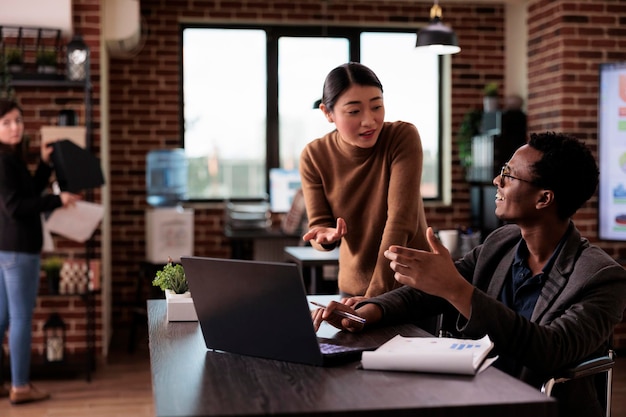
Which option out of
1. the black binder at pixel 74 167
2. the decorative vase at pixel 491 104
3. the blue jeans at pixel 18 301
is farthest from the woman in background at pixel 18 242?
the decorative vase at pixel 491 104

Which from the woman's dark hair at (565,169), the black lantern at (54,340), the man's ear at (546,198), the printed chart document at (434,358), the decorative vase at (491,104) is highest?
the decorative vase at (491,104)

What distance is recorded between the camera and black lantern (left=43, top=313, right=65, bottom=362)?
16.3 feet

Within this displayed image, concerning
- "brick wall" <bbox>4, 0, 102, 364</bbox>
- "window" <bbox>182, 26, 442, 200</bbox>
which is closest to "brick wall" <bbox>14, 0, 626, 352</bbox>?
"window" <bbox>182, 26, 442, 200</bbox>

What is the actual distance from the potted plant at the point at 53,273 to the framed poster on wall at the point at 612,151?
3.39m

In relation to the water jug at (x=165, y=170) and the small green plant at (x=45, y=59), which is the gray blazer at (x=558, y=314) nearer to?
the small green plant at (x=45, y=59)

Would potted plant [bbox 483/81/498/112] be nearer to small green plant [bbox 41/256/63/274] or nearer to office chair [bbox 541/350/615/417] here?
small green plant [bbox 41/256/63/274]

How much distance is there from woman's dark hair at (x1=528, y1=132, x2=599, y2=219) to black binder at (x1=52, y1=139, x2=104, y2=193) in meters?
3.29

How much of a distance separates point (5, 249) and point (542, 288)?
3117 millimetres

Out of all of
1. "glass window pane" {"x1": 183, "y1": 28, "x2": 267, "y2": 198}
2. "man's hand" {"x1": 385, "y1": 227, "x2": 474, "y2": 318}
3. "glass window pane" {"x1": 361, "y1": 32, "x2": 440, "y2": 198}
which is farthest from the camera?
"glass window pane" {"x1": 361, "y1": 32, "x2": 440, "y2": 198}

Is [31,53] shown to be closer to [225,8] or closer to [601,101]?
[225,8]

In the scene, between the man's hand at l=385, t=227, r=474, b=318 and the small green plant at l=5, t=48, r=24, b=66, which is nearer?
the man's hand at l=385, t=227, r=474, b=318

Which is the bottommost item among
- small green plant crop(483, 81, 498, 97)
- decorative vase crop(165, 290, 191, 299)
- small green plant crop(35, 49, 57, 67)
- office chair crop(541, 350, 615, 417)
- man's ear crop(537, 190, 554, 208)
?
office chair crop(541, 350, 615, 417)

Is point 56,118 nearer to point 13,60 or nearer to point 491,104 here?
point 13,60

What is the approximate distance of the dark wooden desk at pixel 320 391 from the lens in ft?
4.42
